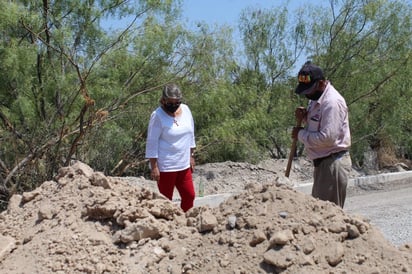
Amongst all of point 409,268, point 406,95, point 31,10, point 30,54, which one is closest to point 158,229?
point 409,268

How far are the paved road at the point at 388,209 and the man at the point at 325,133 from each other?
79.8 inches

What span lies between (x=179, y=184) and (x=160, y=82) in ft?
17.9

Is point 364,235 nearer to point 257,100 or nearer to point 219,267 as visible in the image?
point 219,267

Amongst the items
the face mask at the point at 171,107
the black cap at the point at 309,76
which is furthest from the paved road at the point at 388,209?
the face mask at the point at 171,107

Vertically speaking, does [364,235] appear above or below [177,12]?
below

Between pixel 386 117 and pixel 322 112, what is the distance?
12.1m

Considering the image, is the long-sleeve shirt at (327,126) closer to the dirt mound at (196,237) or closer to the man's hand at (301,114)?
the man's hand at (301,114)

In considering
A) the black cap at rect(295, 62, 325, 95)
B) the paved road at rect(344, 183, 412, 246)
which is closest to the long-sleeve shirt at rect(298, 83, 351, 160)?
the black cap at rect(295, 62, 325, 95)

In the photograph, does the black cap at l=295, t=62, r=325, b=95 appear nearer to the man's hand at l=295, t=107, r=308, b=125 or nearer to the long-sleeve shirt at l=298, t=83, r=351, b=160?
the long-sleeve shirt at l=298, t=83, r=351, b=160

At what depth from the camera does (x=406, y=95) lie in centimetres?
1628

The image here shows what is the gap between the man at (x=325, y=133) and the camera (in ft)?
16.3

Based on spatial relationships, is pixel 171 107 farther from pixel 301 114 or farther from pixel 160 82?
pixel 160 82

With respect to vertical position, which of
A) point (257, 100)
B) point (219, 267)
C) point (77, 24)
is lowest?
point (219, 267)

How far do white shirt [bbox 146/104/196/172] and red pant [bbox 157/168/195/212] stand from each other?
0.20 feet
